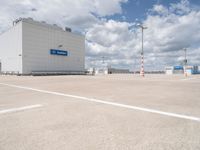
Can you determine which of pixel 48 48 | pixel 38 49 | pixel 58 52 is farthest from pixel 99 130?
pixel 58 52

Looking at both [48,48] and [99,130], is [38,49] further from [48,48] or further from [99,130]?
[99,130]

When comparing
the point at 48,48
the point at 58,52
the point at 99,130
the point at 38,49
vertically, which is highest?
the point at 48,48

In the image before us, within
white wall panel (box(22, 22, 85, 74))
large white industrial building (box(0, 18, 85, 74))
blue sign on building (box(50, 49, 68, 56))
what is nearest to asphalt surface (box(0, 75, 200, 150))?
large white industrial building (box(0, 18, 85, 74))

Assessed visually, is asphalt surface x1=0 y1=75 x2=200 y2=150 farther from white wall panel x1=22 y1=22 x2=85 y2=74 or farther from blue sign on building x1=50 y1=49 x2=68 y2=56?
blue sign on building x1=50 y1=49 x2=68 y2=56

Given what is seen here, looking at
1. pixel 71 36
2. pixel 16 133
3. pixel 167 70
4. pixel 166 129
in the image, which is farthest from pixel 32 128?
pixel 167 70

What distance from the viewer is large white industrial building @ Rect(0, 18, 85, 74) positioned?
1234 inches

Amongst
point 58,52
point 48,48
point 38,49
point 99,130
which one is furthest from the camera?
point 58,52

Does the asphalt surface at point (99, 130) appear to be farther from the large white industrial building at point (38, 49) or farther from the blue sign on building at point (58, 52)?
the blue sign on building at point (58, 52)

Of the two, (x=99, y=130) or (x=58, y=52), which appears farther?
(x=58, y=52)

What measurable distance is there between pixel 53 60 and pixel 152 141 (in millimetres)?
35545

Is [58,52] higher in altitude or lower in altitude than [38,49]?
lower

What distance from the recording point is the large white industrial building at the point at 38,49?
31347 millimetres

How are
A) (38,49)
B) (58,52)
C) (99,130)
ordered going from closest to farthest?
1. (99,130)
2. (38,49)
3. (58,52)

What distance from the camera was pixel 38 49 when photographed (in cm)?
3341
